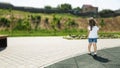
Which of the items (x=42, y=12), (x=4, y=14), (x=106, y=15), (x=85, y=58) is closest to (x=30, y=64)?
(x=85, y=58)

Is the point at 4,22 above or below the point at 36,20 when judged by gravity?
below

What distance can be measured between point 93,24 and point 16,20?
159 feet

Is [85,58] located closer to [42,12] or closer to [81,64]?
[81,64]

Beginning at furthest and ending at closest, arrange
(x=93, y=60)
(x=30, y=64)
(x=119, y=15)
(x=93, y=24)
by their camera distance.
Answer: (x=119, y=15) < (x=93, y=24) < (x=93, y=60) < (x=30, y=64)

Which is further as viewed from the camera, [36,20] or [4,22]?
[36,20]

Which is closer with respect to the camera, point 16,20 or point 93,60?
point 93,60

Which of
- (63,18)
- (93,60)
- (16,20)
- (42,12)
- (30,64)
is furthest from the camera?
(42,12)

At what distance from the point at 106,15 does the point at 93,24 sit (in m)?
66.7

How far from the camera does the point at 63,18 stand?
6469cm

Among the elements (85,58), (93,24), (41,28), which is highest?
(93,24)

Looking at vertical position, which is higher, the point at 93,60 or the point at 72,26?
the point at 93,60

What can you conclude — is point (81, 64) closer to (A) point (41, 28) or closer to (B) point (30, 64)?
(B) point (30, 64)

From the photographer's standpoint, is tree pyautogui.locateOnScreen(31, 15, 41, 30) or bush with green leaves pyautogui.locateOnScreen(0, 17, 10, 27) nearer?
bush with green leaves pyautogui.locateOnScreen(0, 17, 10, 27)

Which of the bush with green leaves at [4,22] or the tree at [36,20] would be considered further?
the tree at [36,20]
